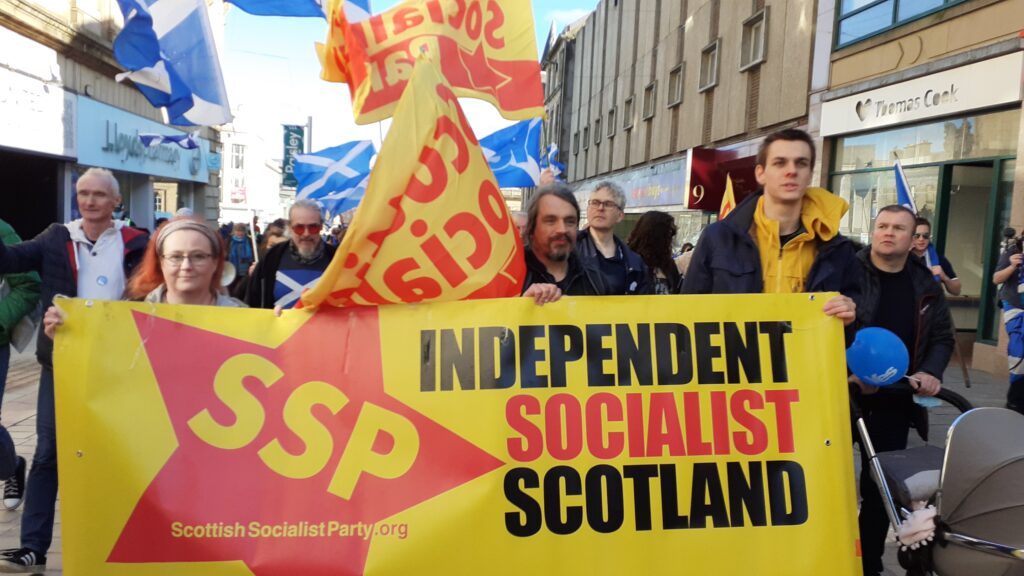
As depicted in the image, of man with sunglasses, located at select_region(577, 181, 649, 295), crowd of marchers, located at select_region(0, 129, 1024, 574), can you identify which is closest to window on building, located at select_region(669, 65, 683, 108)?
man with sunglasses, located at select_region(577, 181, 649, 295)

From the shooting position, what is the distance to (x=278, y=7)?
240 inches

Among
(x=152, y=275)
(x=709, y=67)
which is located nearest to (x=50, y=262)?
(x=152, y=275)

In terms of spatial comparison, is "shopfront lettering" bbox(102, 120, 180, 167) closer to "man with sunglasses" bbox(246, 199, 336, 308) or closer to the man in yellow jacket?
"man with sunglasses" bbox(246, 199, 336, 308)

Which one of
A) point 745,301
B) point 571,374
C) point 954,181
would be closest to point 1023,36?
point 954,181

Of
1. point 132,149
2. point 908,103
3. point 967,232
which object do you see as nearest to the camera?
point 967,232

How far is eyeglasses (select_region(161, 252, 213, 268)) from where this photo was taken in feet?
9.86

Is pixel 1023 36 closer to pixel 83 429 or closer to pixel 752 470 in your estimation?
pixel 752 470

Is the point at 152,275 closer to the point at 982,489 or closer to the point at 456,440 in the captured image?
the point at 456,440

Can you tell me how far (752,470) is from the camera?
2570 millimetres

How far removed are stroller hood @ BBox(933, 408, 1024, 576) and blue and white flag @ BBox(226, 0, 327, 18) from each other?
5.26 m

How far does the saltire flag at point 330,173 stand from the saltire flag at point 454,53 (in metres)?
5.43

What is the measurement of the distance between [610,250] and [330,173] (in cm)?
708

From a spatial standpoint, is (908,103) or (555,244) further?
(908,103)

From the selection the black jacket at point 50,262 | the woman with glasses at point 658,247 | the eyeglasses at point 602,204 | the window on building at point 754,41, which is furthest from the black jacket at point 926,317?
the window on building at point 754,41
